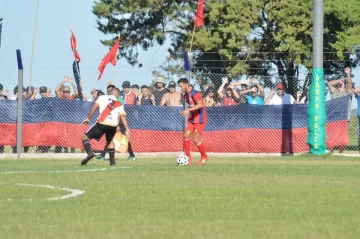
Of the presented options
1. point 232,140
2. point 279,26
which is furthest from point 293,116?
point 279,26

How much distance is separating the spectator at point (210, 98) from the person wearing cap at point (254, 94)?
867 mm

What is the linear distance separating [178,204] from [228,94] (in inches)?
704

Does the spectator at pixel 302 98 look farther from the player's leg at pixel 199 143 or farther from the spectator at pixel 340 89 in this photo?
the player's leg at pixel 199 143

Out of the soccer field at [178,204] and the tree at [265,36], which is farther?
the tree at [265,36]

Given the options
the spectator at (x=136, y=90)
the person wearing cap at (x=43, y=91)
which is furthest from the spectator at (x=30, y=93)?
the spectator at (x=136, y=90)

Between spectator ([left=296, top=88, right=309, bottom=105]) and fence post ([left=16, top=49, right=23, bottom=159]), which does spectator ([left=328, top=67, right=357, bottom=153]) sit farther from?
fence post ([left=16, top=49, right=23, bottom=159])

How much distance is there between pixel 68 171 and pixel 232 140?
35.4 ft

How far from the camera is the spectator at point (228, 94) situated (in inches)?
1180

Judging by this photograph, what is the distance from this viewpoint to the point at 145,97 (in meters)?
30.0

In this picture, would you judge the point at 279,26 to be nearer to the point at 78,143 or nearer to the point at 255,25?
the point at 255,25

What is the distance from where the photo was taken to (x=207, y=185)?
15656 millimetres

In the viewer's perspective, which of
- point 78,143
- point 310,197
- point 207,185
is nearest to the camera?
point 310,197

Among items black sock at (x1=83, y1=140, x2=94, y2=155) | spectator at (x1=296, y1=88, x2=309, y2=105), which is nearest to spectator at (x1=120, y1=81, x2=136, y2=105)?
spectator at (x1=296, y1=88, x2=309, y2=105)

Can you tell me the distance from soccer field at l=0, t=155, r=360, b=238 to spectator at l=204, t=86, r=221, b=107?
35.2 ft
